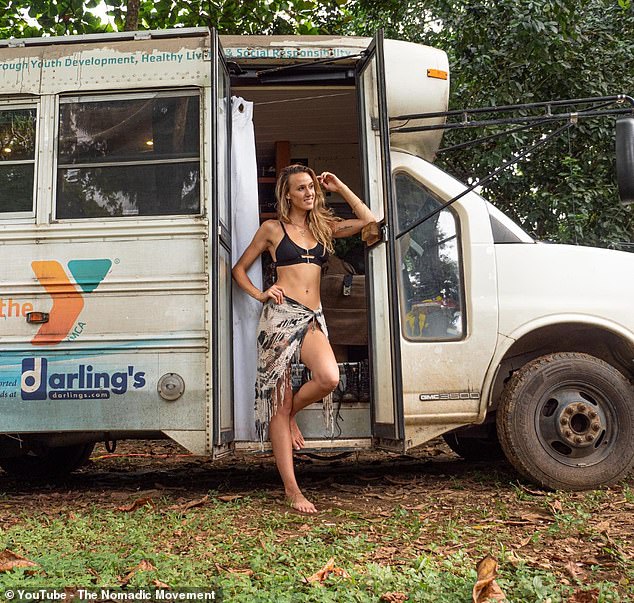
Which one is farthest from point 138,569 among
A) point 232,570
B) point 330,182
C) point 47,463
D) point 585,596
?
point 47,463

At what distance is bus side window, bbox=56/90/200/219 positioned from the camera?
4.87 meters

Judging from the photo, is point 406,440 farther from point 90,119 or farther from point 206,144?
point 90,119

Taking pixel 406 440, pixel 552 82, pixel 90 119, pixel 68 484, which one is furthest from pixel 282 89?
pixel 552 82

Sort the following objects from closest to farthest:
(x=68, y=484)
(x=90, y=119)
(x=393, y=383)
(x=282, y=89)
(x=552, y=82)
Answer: (x=393, y=383)
(x=90, y=119)
(x=282, y=89)
(x=68, y=484)
(x=552, y=82)

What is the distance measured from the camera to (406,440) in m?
4.81

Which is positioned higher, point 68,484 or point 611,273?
point 611,273

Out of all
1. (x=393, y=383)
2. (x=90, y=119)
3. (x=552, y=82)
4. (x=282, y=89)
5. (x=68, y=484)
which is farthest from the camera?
(x=552, y=82)

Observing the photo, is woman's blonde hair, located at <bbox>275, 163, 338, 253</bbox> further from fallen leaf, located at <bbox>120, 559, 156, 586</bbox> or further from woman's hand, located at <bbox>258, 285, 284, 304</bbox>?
fallen leaf, located at <bbox>120, 559, 156, 586</bbox>

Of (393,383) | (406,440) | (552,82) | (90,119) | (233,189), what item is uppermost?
(552,82)

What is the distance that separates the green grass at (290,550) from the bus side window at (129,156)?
187 centimetres

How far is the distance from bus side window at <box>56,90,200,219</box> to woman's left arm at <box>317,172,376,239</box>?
0.86 m

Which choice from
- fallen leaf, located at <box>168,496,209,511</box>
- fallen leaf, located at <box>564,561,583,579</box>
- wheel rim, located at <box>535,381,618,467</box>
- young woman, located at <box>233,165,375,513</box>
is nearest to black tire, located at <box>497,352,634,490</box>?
wheel rim, located at <box>535,381,618,467</box>

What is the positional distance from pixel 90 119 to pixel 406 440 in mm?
2875

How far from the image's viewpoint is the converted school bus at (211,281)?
4.71m
